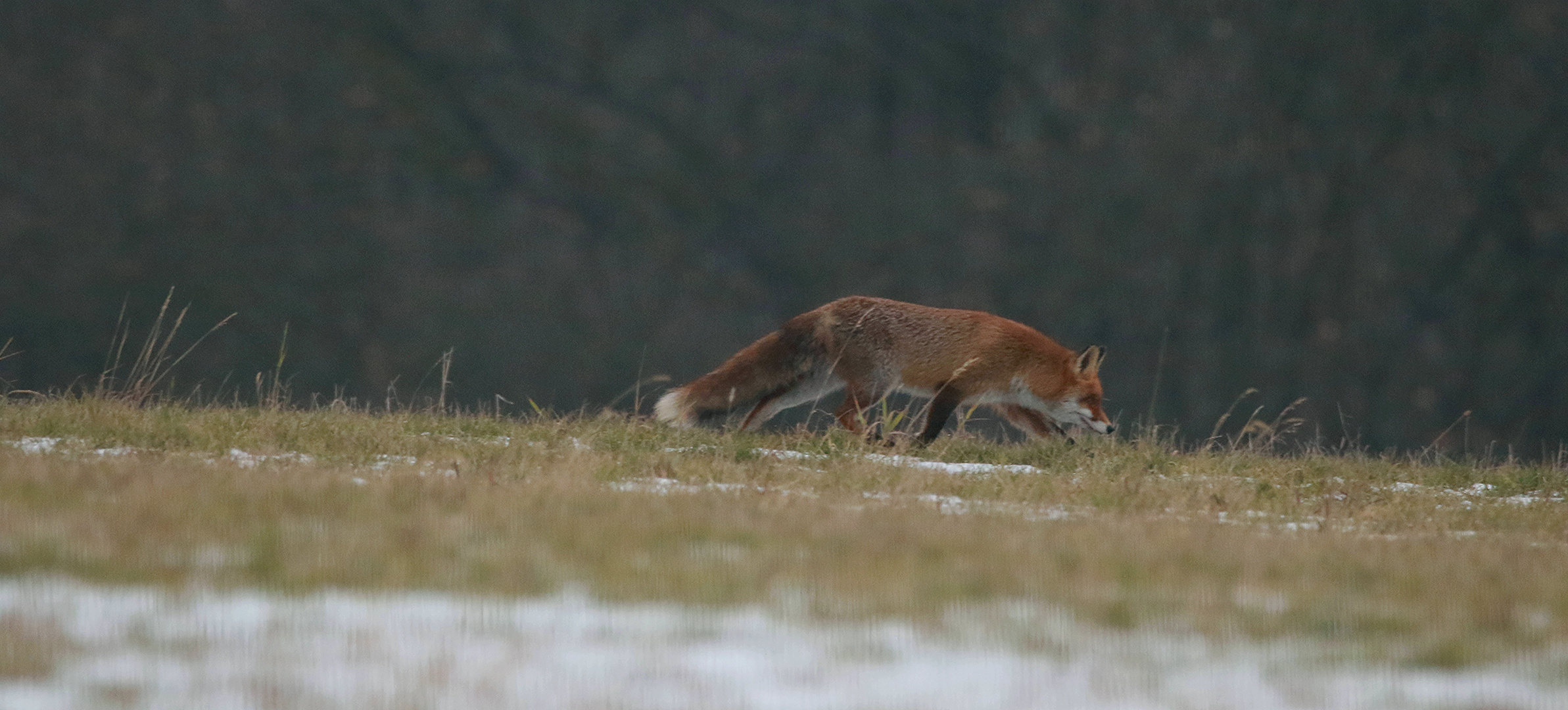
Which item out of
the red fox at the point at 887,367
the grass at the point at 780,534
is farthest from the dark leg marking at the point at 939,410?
the grass at the point at 780,534

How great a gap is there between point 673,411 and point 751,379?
606 mm

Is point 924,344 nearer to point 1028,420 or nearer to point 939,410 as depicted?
point 939,410

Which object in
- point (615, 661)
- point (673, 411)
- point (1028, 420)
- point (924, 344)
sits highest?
point (615, 661)

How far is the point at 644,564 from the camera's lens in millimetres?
3475

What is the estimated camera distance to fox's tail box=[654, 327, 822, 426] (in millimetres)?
9203

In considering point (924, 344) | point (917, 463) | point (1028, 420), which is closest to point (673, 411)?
point (924, 344)

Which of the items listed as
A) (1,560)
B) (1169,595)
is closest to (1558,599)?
(1169,595)

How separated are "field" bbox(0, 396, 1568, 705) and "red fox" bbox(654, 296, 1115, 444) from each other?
2.21m

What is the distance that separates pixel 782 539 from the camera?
3.90 m

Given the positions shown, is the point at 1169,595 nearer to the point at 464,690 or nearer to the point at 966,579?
the point at 966,579

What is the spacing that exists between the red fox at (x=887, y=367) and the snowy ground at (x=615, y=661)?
6113mm

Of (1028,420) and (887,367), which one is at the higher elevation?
(887,367)

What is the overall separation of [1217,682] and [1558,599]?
4.86 feet

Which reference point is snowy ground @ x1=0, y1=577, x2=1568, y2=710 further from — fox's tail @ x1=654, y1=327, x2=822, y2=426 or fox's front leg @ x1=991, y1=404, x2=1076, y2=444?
fox's front leg @ x1=991, y1=404, x2=1076, y2=444
